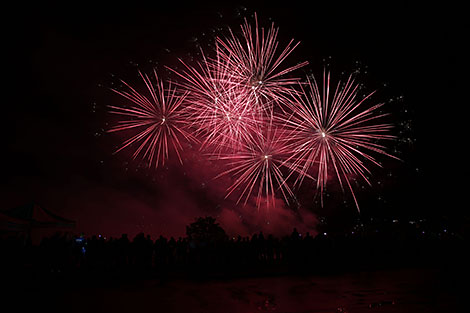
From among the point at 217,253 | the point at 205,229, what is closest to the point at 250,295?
the point at 217,253

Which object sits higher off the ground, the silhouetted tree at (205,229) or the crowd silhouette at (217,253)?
the silhouetted tree at (205,229)

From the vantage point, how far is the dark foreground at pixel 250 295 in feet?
25.0

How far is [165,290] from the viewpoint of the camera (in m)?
9.98

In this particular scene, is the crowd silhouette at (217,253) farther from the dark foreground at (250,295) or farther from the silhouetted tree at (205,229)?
the silhouetted tree at (205,229)

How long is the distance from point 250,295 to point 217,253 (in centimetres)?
540

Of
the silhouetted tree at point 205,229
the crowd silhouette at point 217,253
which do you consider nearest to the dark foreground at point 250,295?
the crowd silhouette at point 217,253

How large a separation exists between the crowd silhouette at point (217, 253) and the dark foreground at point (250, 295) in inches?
48.1

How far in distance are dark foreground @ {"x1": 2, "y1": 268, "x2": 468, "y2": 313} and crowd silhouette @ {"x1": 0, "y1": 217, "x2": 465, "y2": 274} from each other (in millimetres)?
1221

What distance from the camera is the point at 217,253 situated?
47.2 ft

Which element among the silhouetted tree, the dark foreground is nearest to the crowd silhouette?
the dark foreground

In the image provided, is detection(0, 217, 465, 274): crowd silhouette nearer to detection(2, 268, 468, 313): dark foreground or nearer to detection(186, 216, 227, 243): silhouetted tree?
detection(2, 268, 468, 313): dark foreground

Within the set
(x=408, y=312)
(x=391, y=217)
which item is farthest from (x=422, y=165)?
(x=408, y=312)

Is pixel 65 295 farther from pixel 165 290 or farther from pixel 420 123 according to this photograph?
pixel 420 123

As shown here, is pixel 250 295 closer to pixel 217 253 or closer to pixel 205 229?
pixel 217 253
